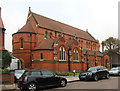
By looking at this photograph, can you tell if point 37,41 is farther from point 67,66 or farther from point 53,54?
point 67,66

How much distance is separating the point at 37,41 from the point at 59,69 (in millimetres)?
8762

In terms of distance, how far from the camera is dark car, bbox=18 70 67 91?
9992 millimetres

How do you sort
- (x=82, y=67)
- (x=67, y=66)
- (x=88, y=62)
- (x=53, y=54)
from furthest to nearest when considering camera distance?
(x=88, y=62), (x=82, y=67), (x=67, y=66), (x=53, y=54)

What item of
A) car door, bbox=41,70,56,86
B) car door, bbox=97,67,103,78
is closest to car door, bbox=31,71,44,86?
car door, bbox=41,70,56,86

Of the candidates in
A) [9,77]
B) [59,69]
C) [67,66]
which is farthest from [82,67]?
[9,77]

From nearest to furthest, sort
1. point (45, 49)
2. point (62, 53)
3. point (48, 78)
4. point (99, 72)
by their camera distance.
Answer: point (48, 78), point (99, 72), point (45, 49), point (62, 53)

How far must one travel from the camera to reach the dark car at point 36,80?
999 centimetres

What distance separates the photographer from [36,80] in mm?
10367

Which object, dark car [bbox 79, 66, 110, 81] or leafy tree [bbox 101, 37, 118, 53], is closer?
dark car [bbox 79, 66, 110, 81]

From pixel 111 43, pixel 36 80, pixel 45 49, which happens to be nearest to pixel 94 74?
pixel 36 80

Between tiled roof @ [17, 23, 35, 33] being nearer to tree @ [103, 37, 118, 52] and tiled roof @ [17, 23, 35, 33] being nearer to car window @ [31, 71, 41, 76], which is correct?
car window @ [31, 71, 41, 76]

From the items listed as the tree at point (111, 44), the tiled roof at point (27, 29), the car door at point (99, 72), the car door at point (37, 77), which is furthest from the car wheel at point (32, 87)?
the tree at point (111, 44)

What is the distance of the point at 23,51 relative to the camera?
30.0 metres

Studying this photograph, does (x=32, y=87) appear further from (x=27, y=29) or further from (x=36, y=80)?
(x=27, y=29)
